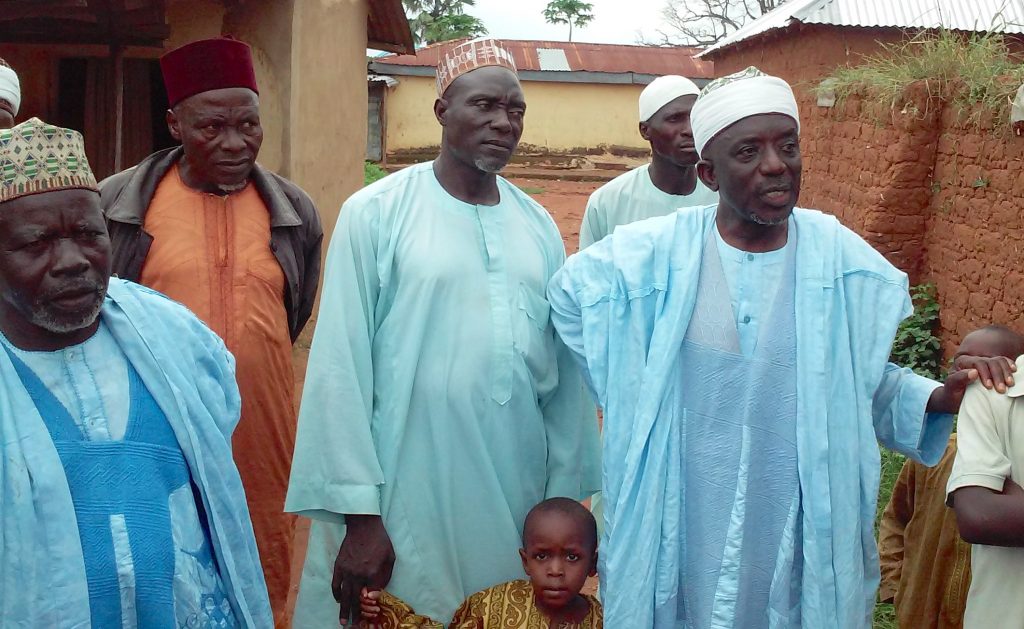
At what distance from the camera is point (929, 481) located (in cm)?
365

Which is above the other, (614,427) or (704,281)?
(704,281)

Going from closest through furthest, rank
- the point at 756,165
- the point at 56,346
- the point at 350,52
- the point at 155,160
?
the point at 56,346
the point at 756,165
the point at 155,160
the point at 350,52

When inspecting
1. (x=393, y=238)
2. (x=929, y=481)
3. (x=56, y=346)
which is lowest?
(x=929, y=481)

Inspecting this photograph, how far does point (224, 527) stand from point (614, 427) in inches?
36.2

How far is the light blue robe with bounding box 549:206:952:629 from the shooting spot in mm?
2414

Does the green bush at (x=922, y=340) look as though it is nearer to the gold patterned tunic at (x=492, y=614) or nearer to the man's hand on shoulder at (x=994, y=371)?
the man's hand on shoulder at (x=994, y=371)

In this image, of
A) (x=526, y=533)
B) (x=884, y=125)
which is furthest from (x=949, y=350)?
(x=526, y=533)

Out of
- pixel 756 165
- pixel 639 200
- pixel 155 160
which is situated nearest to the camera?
pixel 756 165

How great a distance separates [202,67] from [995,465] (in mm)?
2678

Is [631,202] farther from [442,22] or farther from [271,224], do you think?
[442,22]

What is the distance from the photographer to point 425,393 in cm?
278

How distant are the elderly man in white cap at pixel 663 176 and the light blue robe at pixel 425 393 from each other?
187cm

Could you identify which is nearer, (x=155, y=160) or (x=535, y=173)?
(x=155, y=160)

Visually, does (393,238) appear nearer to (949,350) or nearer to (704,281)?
(704,281)
